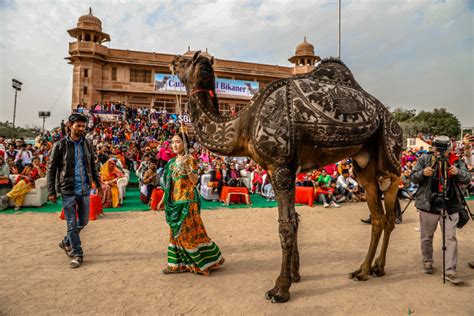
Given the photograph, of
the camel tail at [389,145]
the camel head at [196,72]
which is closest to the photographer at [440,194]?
the camel tail at [389,145]

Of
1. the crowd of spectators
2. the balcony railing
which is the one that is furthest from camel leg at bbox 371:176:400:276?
the balcony railing

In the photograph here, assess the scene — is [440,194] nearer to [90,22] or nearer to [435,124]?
[90,22]

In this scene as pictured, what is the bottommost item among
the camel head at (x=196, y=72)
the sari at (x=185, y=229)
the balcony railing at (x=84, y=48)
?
the sari at (x=185, y=229)

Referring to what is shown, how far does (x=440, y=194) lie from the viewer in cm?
399

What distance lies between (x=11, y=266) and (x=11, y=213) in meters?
4.77

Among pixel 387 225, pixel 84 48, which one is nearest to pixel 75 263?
pixel 387 225

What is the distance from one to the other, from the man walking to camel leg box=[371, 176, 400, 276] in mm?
4108

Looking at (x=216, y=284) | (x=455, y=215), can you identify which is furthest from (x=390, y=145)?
(x=216, y=284)

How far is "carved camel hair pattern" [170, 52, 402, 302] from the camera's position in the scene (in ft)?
10.6

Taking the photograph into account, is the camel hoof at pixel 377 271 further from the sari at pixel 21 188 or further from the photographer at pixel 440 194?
the sari at pixel 21 188

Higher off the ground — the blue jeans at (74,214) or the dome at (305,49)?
the dome at (305,49)

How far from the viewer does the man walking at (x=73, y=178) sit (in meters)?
4.29

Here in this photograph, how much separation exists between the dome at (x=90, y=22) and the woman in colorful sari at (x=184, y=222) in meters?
32.7

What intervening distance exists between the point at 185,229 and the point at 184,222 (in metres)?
0.09
